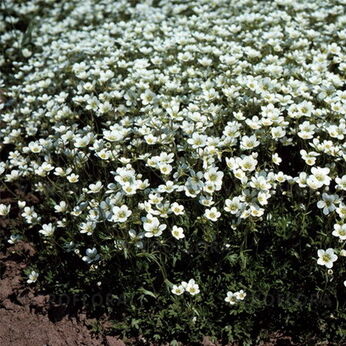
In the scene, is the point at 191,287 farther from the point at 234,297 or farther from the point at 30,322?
the point at 30,322

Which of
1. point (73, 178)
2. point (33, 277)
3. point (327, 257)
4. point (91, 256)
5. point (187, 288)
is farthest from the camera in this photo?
point (73, 178)

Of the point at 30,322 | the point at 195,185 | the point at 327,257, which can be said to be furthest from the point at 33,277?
the point at 327,257

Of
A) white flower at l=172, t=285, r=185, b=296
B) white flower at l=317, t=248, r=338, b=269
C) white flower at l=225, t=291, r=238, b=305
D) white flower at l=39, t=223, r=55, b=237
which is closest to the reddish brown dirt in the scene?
white flower at l=39, t=223, r=55, b=237

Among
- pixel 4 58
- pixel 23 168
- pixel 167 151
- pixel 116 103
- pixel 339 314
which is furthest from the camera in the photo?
pixel 4 58

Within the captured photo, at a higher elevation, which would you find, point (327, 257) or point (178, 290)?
point (327, 257)

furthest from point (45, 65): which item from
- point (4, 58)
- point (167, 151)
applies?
point (167, 151)

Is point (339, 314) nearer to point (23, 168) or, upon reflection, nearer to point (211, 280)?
point (211, 280)
